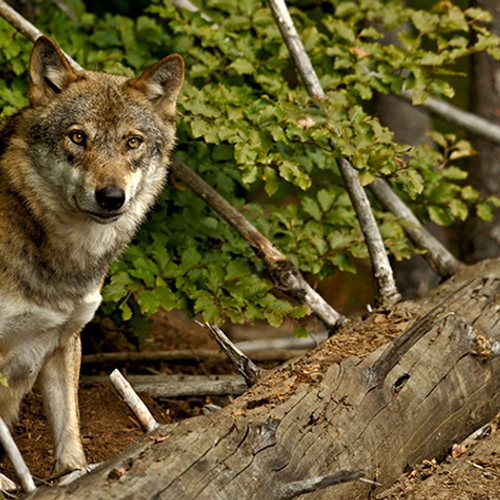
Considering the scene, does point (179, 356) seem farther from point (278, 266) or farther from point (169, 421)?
point (278, 266)

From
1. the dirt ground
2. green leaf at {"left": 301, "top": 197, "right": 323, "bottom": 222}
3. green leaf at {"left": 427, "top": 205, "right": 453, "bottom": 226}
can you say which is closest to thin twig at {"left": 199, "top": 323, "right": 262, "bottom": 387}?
the dirt ground

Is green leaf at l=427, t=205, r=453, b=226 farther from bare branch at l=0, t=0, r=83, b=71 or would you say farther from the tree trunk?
bare branch at l=0, t=0, r=83, b=71

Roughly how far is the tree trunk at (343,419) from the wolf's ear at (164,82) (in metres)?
1.58

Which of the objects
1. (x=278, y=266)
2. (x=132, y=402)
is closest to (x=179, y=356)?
(x=278, y=266)

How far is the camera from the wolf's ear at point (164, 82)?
409 cm

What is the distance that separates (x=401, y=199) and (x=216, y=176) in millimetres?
1561

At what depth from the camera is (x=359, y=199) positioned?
4.86 meters

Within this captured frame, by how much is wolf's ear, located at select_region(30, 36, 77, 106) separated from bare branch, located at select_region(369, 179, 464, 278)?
8.28ft

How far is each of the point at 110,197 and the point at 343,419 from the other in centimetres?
146

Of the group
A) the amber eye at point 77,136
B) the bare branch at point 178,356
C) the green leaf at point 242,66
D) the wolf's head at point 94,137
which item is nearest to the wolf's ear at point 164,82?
the wolf's head at point 94,137

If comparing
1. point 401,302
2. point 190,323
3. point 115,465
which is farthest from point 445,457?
point 190,323

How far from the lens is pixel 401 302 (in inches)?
189

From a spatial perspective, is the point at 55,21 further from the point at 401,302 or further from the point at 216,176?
the point at 401,302

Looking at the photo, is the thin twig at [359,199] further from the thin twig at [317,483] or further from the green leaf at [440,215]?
the thin twig at [317,483]
